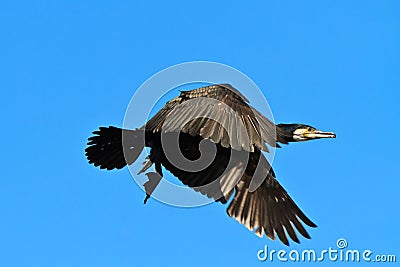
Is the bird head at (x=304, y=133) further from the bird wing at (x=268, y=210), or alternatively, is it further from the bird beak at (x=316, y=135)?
the bird wing at (x=268, y=210)

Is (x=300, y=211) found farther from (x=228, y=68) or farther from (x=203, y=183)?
(x=228, y=68)

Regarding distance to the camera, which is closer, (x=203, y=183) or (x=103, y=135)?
(x=203, y=183)

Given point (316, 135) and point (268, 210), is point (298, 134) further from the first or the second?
point (268, 210)

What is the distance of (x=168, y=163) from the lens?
16.1m

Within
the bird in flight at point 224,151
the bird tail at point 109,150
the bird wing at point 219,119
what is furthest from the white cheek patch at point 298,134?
the bird tail at point 109,150

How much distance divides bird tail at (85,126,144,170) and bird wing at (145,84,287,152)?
1353 millimetres

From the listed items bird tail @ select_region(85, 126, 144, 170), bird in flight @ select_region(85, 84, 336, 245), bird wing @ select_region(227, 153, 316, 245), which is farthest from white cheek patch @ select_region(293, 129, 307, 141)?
bird tail @ select_region(85, 126, 144, 170)

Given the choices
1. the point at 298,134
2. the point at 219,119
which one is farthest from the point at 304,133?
the point at 219,119

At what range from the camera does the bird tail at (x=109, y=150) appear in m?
16.7

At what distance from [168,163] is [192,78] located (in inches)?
76.8

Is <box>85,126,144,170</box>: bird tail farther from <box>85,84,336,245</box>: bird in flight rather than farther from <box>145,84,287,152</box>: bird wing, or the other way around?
<box>145,84,287,152</box>: bird wing

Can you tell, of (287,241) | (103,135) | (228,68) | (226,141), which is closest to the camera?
(226,141)

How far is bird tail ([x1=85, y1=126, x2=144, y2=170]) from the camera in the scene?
54.8 ft

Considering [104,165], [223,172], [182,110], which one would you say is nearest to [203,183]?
[223,172]
